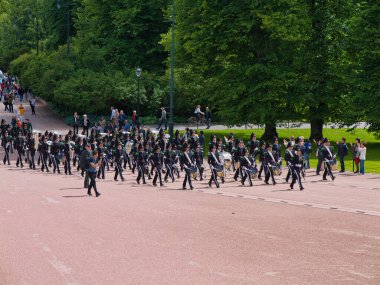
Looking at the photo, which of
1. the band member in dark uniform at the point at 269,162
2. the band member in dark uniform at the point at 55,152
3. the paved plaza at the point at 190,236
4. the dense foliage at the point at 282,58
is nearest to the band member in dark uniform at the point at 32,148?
the band member in dark uniform at the point at 55,152

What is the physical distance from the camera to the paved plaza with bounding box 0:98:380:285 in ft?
45.6

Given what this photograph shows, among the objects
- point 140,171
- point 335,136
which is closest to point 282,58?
point 335,136

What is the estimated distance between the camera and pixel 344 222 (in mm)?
19797

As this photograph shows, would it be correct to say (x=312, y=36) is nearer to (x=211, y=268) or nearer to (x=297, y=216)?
(x=297, y=216)

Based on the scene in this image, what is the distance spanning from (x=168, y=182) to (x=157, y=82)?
32.5m

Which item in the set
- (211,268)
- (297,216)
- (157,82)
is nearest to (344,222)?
(297,216)

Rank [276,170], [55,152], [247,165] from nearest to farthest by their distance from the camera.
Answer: [247,165], [276,170], [55,152]

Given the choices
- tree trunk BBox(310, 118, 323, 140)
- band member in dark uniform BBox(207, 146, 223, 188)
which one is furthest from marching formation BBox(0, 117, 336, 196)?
tree trunk BBox(310, 118, 323, 140)

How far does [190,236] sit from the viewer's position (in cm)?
1761

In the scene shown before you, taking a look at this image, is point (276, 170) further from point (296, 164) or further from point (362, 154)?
point (362, 154)

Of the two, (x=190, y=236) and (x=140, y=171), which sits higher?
(x=140, y=171)

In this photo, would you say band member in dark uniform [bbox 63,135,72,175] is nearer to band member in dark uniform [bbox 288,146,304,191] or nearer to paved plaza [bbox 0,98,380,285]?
paved plaza [bbox 0,98,380,285]

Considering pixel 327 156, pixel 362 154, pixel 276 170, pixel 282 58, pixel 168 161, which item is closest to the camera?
pixel 276 170

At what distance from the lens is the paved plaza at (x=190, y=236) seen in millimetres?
13914
